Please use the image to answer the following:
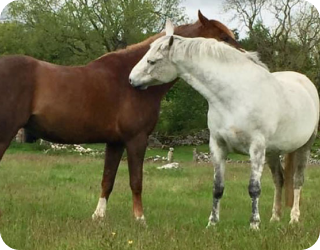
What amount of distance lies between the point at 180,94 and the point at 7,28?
1571 cm

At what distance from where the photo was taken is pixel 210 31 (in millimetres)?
6500

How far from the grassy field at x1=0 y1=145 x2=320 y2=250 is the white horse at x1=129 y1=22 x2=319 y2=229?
61cm

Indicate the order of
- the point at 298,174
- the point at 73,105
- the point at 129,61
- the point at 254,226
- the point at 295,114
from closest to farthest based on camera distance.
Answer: the point at 254,226 < the point at 73,105 < the point at 295,114 < the point at 129,61 < the point at 298,174

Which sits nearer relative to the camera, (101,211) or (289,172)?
(101,211)

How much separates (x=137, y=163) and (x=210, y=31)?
194 centimetres

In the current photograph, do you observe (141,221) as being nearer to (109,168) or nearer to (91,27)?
(109,168)

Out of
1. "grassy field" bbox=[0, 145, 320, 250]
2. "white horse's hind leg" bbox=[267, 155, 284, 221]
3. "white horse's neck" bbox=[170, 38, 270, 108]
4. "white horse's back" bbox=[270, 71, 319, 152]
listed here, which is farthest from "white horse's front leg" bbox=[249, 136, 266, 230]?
"white horse's hind leg" bbox=[267, 155, 284, 221]

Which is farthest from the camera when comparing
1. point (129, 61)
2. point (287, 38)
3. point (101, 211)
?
point (287, 38)

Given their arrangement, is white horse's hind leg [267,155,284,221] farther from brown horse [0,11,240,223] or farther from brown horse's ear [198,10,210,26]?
brown horse's ear [198,10,210,26]

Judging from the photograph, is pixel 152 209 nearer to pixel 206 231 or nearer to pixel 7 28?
pixel 206 231

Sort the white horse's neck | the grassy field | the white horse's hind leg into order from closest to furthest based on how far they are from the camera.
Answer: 1. the grassy field
2. the white horse's neck
3. the white horse's hind leg

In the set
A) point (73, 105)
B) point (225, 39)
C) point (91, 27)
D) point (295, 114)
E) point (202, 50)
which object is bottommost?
point (73, 105)

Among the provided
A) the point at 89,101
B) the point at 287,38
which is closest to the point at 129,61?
the point at 89,101

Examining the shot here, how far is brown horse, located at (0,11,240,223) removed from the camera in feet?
18.9
